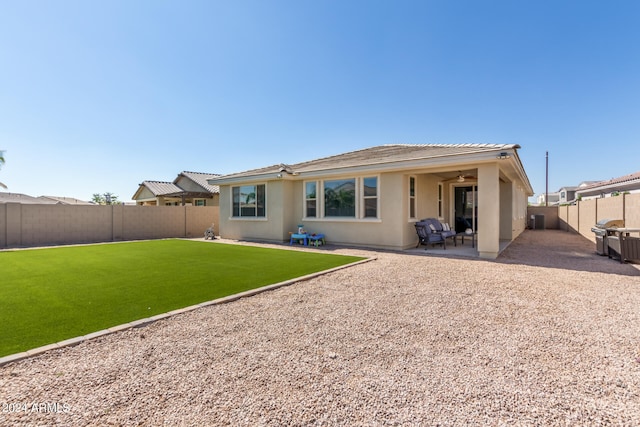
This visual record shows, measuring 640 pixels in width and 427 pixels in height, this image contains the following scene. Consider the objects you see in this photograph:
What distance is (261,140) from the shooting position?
710 inches

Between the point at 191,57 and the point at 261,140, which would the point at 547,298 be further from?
the point at 261,140

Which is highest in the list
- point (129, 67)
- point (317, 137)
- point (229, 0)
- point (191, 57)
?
point (229, 0)

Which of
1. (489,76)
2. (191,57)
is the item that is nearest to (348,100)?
(489,76)

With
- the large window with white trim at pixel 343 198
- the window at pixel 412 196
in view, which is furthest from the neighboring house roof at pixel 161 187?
the window at pixel 412 196

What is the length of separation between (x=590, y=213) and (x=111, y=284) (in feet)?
67.2

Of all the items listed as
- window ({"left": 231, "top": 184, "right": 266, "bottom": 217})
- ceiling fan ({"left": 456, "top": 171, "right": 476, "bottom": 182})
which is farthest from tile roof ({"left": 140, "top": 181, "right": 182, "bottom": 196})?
ceiling fan ({"left": 456, "top": 171, "right": 476, "bottom": 182})

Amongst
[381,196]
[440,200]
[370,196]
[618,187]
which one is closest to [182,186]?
[370,196]

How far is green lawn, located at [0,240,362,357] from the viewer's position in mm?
3592

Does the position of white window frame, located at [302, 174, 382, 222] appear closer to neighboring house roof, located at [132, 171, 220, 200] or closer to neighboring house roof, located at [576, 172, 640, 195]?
neighboring house roof, located at [132, 171, 220, 200]

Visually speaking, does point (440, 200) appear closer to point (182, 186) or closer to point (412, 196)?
point (412, 196)

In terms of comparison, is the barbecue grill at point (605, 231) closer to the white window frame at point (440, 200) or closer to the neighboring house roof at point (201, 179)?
the white window frame at point (440, 200)

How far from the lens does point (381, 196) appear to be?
10.6 meters

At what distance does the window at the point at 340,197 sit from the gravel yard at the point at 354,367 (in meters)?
6.83

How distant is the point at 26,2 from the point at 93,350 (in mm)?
10536
